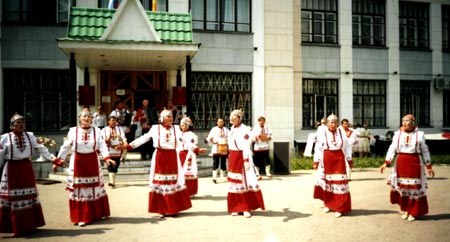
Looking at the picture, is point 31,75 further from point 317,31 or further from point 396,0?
point 396,0

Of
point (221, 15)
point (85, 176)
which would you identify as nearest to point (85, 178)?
point (85, 176)

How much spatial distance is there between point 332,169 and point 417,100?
15735 millimetres

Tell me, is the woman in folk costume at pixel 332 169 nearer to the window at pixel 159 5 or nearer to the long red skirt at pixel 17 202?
the long red skirt at pixel 17 202

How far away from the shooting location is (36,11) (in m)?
16.2

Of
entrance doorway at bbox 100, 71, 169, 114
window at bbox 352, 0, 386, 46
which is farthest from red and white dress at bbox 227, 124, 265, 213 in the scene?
window at bbox 352, 0, 386, 46

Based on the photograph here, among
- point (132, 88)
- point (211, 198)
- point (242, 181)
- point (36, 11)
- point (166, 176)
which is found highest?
point (36, 11)

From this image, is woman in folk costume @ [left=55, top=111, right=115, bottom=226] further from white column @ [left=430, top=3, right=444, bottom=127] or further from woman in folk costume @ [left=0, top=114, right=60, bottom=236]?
white column @ [left=430, top=3, right=444, bottom=127]

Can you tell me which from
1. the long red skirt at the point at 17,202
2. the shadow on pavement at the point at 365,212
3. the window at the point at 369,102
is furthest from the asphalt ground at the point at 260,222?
the window at the point at 369,102

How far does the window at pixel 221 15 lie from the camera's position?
17703mm

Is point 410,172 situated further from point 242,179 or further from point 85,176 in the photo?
point 85,176

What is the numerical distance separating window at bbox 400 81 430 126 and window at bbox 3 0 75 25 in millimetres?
16675

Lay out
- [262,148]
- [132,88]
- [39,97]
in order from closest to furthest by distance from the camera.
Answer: [262,148] → [39,97] → [132,88]

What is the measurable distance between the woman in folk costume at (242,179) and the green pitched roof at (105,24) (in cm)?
640

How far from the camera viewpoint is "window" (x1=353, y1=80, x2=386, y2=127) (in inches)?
807
